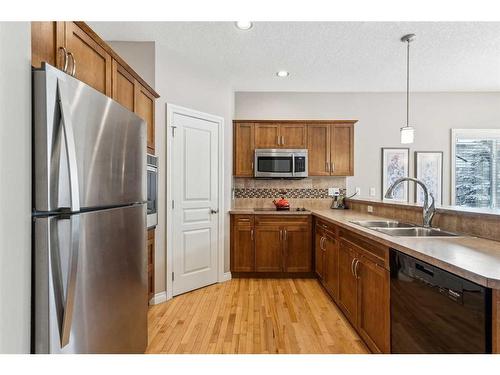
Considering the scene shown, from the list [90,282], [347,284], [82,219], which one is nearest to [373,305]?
[347,284]

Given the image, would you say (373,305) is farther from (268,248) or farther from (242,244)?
(242,244)

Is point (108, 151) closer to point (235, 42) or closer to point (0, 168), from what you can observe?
point (0, 168)

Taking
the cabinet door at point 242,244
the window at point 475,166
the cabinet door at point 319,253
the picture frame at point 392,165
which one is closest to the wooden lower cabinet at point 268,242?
the cabinet door at point 242,244

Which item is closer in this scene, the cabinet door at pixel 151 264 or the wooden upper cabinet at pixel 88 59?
the wooden upper cabinet at pixel 88 59

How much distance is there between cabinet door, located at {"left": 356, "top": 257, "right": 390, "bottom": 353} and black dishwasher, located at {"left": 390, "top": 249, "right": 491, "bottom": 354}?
0.08 metres

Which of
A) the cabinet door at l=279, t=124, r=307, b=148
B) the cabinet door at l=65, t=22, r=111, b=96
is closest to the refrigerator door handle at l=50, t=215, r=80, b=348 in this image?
the cabinet door at l=65, t=22, r=111, b=96

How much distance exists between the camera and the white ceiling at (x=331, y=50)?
2.57 meters

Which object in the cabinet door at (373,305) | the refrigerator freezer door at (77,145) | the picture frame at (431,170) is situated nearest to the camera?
the refrigerator freezer door at (77,145)

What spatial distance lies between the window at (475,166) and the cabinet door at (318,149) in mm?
2195

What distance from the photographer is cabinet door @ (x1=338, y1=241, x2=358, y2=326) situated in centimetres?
213

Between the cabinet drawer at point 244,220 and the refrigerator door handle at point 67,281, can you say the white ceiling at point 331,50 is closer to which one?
the cabinet drawer at point 244,220

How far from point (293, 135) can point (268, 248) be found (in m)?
1.68
